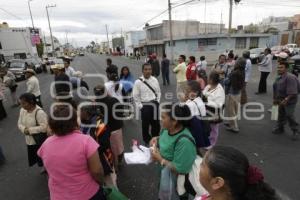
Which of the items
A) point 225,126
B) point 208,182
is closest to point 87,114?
point 208,182

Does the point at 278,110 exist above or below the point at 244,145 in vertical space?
above

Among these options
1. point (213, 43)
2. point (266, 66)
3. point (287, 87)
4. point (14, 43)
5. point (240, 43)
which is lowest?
point (266, 66)

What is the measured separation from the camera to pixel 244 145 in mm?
5602

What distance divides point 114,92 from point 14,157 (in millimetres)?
2774

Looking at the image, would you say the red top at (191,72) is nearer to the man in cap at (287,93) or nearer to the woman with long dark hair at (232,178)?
the man in cap at (287,93)

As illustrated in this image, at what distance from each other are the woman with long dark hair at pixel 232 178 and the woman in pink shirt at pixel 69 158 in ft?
3.77

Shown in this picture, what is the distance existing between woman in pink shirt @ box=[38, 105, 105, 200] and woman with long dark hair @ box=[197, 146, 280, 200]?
3.77 ft

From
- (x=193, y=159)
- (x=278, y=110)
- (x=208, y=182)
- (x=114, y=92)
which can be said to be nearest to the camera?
(x=208, y=182)

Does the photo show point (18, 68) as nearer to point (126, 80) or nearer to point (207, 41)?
point (126, 80)

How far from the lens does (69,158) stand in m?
2.20

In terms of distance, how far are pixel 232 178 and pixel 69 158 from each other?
1.41 meters

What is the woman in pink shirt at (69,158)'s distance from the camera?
2.21 metres

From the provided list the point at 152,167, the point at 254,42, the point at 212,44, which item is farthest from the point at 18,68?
the point at 254,42

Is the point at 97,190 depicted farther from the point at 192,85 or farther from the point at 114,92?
the point at 114,92
